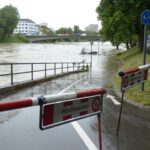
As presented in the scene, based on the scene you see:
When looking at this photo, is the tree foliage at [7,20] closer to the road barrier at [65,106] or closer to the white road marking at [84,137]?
the white road marking at [84,137]

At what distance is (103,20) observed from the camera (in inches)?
2064

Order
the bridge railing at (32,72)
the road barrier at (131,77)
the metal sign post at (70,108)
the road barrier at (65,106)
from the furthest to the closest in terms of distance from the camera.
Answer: the bridge railing at (32,72), the road barrier at (131,77), the metal sign post at (70,108), the road barrier at (65,106)

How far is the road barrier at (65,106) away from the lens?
4992mm

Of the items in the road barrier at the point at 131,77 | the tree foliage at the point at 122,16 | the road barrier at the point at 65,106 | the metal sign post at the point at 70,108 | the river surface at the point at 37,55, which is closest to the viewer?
the road barrier at the point at 65,106

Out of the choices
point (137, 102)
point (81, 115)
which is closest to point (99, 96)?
point (81, 115)

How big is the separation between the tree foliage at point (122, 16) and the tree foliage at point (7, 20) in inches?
3730

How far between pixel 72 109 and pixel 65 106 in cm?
19

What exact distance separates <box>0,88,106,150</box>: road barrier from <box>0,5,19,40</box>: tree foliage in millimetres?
139063

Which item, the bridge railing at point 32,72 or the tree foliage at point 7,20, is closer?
the bridge railing at point 32,72

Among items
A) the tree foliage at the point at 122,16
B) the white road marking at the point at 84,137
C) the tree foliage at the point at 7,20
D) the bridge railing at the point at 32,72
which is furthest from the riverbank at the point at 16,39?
the white road marking at the point at 84,137

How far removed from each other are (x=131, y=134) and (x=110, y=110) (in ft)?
8.92

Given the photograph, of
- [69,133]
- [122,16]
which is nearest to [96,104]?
[69,133]

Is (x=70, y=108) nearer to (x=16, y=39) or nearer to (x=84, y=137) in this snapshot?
(x=84, y=137)

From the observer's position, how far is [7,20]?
500ft
